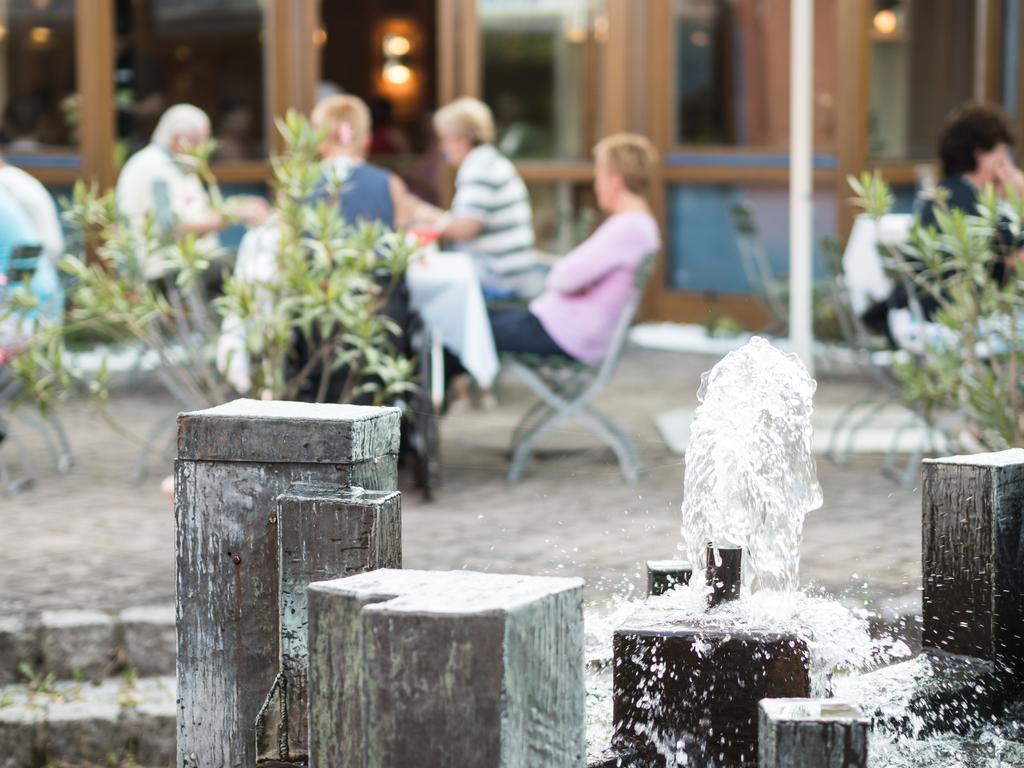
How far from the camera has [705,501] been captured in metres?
3.10

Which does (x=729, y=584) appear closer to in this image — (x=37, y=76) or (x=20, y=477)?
(x=20, y=477)

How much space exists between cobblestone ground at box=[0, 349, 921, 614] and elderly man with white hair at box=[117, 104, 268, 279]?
1038 millimetres

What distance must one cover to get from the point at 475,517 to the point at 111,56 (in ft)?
21.8

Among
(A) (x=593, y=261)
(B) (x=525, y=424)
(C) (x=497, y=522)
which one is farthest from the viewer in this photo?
(B) (x=525, y=424)

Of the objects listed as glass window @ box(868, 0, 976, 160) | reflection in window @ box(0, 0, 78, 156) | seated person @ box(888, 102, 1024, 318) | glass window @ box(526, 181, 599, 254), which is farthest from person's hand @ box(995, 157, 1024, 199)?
reflection in window @ box(0, 0, 78, 156)

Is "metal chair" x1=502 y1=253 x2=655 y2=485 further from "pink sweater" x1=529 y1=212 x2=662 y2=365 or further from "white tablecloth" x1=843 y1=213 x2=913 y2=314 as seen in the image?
"white tablecloth" x1=843 y1=213 x2=913 y2=314

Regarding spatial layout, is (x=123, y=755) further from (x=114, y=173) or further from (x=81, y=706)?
(x=114, y=173)

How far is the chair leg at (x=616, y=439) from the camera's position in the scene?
677cm

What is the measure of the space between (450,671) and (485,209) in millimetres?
6667

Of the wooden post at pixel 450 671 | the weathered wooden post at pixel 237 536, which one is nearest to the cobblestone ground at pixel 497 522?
the weathered wooden post at pixel 237 536

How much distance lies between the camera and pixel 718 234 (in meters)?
11.9

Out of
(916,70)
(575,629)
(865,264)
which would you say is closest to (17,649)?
(575,629)

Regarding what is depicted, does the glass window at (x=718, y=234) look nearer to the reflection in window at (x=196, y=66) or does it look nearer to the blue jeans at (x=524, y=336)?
the reflection in window at (x=196, y=66)

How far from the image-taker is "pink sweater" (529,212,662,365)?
22.3ft
